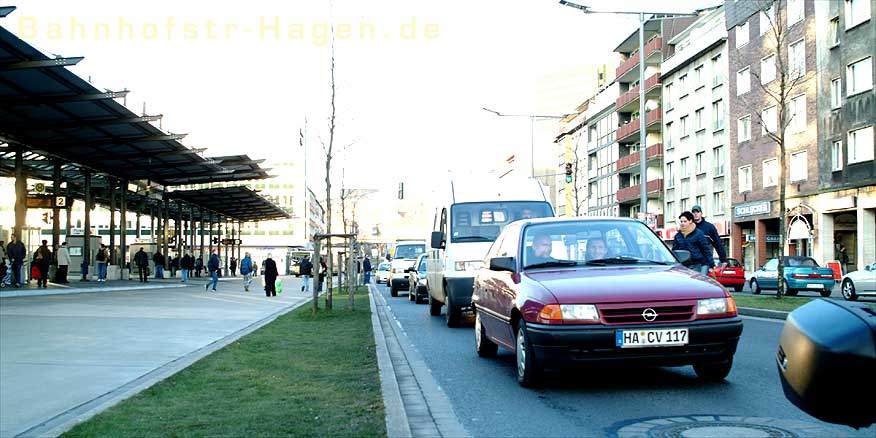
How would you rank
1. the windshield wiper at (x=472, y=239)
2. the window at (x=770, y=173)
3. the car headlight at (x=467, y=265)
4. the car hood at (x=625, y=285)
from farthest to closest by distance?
the window at (x=770, y=173)
the windshield wiper at (x=472, y=239)
the car headlight at (x=467, y=265)
the car hood at (x=625, y=285)

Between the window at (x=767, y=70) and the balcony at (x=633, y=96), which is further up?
the balcony at (x=633, y=96)

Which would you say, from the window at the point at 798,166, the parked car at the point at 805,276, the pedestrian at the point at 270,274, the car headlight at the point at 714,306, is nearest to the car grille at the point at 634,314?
the car headlight at the point at 714,306

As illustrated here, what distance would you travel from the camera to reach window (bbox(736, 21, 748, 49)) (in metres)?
47.5

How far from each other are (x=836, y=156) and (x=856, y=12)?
6357 millimetres

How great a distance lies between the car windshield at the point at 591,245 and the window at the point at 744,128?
136 feet

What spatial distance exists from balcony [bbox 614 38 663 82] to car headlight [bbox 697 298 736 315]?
57243 mm

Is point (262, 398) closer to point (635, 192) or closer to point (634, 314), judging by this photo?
point (634, 314)

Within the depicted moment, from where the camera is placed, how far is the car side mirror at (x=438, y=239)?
15.2 meters

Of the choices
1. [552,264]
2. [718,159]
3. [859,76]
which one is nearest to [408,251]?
[859,76]

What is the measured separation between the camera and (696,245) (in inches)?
502

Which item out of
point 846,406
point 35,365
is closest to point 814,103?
point 35,365

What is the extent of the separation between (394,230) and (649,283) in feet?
322

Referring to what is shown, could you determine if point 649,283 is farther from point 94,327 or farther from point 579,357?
point 94,327

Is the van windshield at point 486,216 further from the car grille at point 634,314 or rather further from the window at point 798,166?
the window at point 798,166
